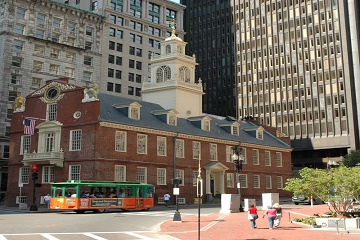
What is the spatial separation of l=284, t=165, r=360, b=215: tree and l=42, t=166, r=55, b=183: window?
3156cm

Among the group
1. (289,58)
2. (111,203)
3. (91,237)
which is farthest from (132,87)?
(91,237)

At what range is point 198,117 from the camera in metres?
62.0

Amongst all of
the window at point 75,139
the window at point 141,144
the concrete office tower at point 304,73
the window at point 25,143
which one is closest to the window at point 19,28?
the window at point 25,143

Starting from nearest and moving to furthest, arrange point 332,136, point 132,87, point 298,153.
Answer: point 132,87, point 332,136, point 298,153

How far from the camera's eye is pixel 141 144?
52.3 m

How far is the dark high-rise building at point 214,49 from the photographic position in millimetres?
126000

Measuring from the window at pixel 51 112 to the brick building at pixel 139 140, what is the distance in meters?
0.11

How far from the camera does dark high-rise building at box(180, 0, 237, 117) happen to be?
413 ft

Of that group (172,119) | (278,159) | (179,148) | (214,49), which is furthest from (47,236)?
(214,49)

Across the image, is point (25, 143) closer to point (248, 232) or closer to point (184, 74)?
point (184, 74)

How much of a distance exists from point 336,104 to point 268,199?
213 feet

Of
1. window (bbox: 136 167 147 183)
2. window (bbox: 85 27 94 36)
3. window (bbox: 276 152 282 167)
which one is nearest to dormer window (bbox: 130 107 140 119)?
window (bbox: 136 167 147 183)

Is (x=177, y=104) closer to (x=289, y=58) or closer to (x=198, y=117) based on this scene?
(x=198, y=117)

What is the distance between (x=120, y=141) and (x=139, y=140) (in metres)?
2.75
